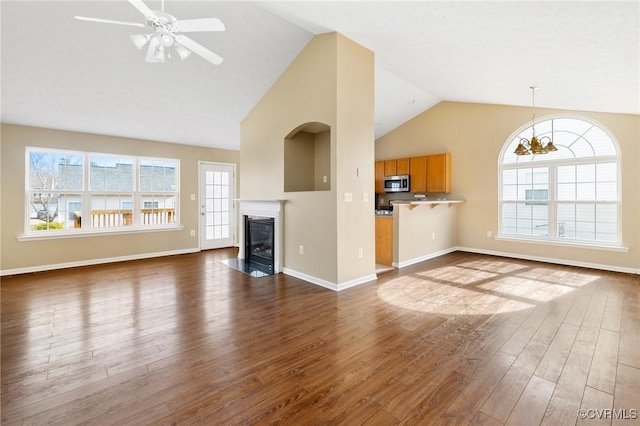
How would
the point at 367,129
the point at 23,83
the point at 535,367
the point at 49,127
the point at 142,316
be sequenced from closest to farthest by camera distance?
the point at 535,367
the point at 142,316
the point at 23,83
the point at 367,129
the point at 49,127

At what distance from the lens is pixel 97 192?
217 inches

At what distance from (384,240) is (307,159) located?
1.98m

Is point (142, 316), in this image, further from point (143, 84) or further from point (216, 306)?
point (143, 84)

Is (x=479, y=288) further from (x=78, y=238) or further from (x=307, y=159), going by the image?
(x=78, y=238)

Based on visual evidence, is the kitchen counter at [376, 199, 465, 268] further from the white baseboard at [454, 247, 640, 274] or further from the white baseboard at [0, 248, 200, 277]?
the white baseboard at [0, 248, 200, 277]

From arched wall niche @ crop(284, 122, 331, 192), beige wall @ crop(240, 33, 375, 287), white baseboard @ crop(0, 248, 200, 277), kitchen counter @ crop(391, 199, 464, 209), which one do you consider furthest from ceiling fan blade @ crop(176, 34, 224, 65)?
white baseboard @ crop(0, 248, 200, 277)

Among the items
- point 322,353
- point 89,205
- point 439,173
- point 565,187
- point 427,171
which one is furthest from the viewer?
point 427,171

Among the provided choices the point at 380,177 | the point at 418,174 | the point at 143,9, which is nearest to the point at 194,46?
the point at 143,9

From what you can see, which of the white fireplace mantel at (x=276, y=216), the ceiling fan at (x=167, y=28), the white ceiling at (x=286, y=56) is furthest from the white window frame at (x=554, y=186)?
the ceiling fan at (x=167, y=28)

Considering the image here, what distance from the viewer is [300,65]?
431cm

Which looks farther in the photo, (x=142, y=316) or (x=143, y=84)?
(x=143, y=84)

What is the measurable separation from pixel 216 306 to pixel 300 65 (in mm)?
3535

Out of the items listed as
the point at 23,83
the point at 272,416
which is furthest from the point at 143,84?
the point at 272,416

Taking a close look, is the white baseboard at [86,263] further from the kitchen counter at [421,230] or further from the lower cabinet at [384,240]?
the kitchen counter at [421,230]
